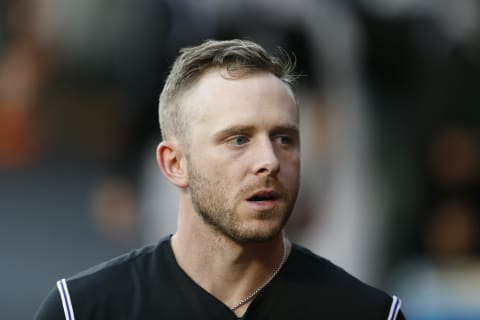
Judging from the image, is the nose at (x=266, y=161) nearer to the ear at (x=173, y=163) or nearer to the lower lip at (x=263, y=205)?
the lower lip at (x=263, y=205)

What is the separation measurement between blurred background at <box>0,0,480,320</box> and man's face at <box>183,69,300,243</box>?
17.7 feet

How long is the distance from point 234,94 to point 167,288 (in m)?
0.70

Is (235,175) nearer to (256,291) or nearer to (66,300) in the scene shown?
(256,291)

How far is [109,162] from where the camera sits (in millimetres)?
12297

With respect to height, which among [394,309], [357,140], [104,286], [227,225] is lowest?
[104,286]

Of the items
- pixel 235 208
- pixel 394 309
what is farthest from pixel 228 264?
pixel 394 309

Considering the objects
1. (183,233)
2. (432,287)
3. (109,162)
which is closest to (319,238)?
(432,287)

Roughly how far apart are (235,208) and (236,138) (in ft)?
0.74

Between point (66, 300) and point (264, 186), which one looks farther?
point (66, 300)

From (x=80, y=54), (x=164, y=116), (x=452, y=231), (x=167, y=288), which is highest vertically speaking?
(x=80, y=54)

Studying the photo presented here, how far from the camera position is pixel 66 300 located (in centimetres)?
392

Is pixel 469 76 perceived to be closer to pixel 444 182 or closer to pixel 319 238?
pixel 444 182

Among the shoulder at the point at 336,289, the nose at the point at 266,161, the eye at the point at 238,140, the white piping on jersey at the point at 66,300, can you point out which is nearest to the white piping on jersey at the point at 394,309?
the shoulder at the point at 336,289

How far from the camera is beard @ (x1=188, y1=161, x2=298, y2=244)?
3.77 metres
